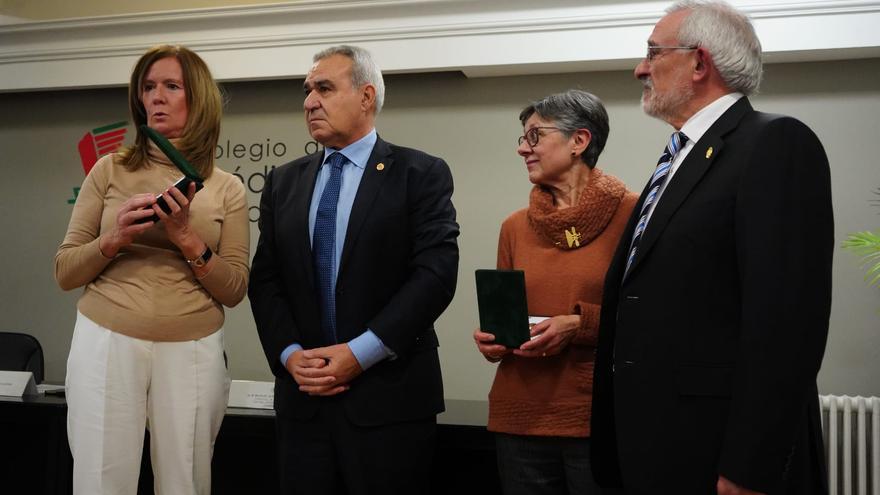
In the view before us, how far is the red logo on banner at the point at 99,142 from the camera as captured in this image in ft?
18.8

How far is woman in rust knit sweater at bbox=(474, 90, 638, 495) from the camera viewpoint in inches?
89.1

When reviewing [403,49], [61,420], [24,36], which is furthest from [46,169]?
[61,420]

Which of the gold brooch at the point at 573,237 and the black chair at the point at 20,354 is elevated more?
the gold brooch at the point at 573,237

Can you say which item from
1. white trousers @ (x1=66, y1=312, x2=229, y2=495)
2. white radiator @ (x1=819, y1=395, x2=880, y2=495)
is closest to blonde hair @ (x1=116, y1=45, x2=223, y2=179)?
white trousers @ (x1=66, y1=312, x2=229, y2=495)

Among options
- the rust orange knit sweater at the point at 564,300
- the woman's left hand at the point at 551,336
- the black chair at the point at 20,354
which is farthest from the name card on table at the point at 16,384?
the woman's left hand at the point at 551,336

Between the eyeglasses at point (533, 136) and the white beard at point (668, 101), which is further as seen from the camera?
the eyeglasses at point (533, 136)

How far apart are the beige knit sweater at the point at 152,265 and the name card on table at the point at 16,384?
1.08 metres

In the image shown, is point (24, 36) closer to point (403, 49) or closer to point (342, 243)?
point (403, 49)

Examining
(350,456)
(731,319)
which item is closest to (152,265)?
(350,456)

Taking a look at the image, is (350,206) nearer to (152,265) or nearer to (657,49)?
(152,265)

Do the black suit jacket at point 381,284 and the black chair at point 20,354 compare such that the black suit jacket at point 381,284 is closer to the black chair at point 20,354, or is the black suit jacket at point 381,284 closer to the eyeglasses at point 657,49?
the eyeglasses at point 657,49

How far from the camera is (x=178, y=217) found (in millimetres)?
2350

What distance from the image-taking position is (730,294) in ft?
5.66

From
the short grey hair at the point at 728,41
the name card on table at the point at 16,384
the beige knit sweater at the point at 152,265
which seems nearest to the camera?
the short grey hair at the point at 728,41
